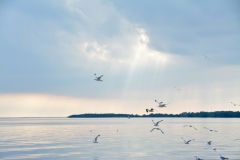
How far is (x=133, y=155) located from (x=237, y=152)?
9.76 metres

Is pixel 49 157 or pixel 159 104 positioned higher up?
pixel 159 104

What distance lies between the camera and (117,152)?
124 feet

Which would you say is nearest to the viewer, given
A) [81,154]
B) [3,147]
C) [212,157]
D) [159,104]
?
[212,157]

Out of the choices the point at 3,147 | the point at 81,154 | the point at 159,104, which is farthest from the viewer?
the point at 3,147

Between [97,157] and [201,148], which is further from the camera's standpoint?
[201,148]

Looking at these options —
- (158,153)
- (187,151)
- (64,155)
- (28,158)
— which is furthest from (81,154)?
(187,151)

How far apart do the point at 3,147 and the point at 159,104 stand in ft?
58.9

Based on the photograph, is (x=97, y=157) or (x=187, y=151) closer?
(x=97, y=157)

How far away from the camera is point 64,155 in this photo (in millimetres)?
36125

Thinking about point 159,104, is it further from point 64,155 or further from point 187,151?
point 64,155

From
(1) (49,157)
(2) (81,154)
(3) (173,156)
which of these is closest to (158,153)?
(3) (173,156)

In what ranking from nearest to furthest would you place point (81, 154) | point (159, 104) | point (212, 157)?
point (212, 157), point (81, 154), point (159, 104)

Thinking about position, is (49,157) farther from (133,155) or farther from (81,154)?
(133,155)

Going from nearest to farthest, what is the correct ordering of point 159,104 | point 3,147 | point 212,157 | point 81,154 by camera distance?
point 212,157, point 81,154, point 159,104, point 3,147
